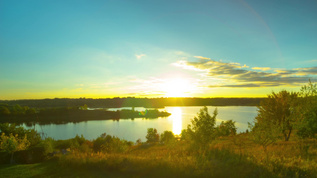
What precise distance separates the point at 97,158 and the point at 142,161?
301 centimetres

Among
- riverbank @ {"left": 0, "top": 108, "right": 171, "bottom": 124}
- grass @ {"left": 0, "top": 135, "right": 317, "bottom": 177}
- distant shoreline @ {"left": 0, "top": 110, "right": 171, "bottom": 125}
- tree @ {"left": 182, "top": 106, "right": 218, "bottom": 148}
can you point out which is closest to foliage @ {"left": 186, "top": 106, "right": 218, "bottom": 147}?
tree @ {"left": 182, "top": 106, "right": 218, "bottom": 148}

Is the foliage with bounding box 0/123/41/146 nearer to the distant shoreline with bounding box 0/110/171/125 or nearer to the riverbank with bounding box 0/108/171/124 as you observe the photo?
the distant shoreline with bounding box 0/110/171/125

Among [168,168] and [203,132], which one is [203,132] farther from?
[168,168]

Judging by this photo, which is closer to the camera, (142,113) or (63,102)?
(142,113)

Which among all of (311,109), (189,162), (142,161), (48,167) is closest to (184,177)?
(189,162)

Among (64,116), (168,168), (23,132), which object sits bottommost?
(64,116)

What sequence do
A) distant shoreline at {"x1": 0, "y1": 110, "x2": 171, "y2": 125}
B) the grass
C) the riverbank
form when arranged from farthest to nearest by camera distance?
the riverbank, distant shoreline at {"x1": 0, "y1": 110, "x2": 171, "y2": 125}, the grass

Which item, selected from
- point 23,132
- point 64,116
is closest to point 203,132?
point 23,132

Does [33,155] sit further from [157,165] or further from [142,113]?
[142,113]

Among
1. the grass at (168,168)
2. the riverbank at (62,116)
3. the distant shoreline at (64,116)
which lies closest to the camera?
the grass at (168,168)

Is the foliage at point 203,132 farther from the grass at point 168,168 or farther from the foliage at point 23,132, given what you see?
the foliage at point 23,132

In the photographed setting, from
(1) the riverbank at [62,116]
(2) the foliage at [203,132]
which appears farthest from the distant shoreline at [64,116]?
(2) the foliage at [203,132]

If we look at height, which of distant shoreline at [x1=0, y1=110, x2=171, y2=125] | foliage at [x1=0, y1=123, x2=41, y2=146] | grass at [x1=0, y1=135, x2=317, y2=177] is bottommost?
distant shoreline at [x1=0, y1=110, x2=171, y2=125]

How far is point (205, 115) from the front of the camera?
68.4 ft
